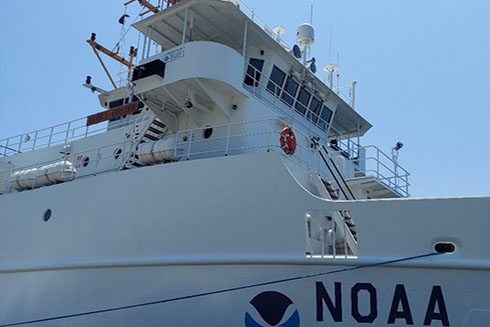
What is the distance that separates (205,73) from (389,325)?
17.8 ft

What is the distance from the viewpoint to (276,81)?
11.1 metres

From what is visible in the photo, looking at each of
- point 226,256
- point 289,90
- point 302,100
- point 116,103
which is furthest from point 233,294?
point 116,103

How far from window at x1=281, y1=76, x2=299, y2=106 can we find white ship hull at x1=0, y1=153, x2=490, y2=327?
429 cm

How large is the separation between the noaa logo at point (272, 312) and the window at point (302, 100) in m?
6.26

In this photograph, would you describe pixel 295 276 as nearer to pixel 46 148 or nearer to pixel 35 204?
pixel 35 204

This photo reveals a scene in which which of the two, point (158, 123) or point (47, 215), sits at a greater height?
point (158, 123)

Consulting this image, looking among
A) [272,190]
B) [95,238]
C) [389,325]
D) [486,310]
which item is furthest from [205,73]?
[486,310]

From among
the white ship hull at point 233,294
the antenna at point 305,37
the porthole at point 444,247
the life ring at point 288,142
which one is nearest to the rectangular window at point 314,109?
the antenna at point 305,37

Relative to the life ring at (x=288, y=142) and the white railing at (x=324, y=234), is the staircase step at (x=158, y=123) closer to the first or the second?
the life ring at (x=288, y=142)

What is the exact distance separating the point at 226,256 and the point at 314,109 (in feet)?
21.3

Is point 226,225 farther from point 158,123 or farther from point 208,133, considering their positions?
point 158,123

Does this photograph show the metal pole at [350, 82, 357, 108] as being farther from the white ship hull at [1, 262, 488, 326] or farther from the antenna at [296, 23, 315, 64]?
the white ship hull at [1, 262, 488, 326]

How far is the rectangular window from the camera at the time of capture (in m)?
12.2

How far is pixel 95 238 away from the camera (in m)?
8.43
